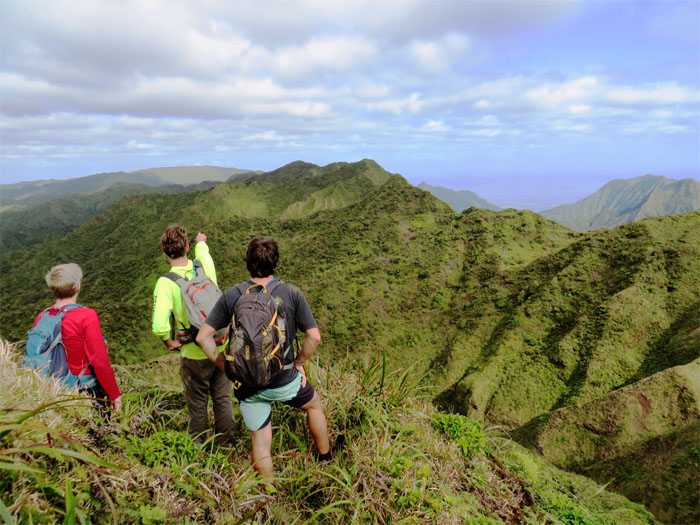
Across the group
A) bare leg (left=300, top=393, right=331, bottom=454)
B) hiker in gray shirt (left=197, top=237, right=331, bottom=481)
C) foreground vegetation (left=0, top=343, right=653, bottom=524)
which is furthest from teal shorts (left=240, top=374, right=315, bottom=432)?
foreground vegetation (left=0, top=343, right=653, bottom=524)

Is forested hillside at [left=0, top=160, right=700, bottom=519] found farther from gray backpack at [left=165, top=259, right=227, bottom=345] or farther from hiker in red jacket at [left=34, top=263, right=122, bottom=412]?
hiker in red jacket at [left=34, top=263, right=122, bottom=412]

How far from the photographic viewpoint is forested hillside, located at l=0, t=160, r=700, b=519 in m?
17.6

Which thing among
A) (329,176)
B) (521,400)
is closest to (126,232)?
(329,176)

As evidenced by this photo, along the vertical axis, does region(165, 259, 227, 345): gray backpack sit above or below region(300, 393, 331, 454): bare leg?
above

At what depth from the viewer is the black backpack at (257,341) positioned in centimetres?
281

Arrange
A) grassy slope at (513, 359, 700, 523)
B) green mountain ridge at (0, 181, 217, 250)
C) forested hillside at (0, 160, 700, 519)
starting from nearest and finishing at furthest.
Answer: grassy slope at (513, 359, 700, 523)
forested hillside at (0, 160, 700, 519)
green mountain ridge at (0, 181, 217, 250)

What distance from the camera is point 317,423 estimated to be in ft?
10.8

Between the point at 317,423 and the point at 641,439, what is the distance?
14.8 metres

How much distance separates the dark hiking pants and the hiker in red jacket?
649mm

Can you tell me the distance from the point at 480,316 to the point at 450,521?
1018 inches

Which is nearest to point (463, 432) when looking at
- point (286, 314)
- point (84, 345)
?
point (286, 314)

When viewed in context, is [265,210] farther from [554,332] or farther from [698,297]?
[698,297]

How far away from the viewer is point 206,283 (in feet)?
12.4

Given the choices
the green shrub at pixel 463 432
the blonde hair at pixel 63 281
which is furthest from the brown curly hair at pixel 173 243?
the green shrub at pixel 463 432
